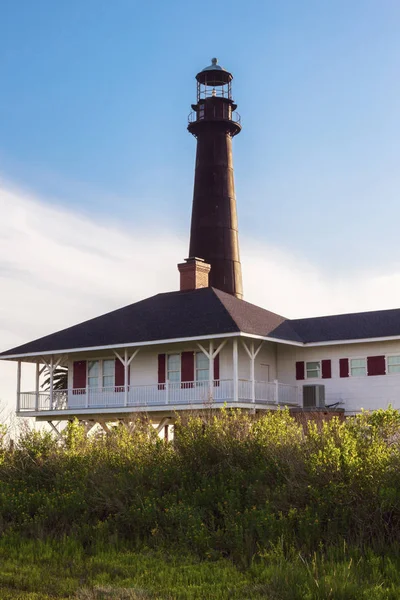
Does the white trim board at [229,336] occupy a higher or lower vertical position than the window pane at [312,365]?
higher

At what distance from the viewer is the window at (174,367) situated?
30.6m

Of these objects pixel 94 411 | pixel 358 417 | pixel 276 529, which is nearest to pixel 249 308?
pixel 94 411

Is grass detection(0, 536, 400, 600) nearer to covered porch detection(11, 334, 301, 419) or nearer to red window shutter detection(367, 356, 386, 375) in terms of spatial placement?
covered porch detection(11, 334, 301, 419)

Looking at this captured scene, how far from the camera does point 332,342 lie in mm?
29312

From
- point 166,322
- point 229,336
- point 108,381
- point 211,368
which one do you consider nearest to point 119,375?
point 108,381

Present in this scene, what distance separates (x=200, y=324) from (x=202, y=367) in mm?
1700

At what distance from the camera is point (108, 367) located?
3244cm

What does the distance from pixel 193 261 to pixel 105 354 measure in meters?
5.58

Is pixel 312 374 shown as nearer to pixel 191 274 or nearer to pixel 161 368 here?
pixel 161 368

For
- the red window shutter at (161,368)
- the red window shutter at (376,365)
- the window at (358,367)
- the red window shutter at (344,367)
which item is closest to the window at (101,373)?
the red window shutter at (161,368)

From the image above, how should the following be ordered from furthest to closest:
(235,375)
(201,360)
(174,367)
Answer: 1. (174,367)
2. (201,360)
3. (235,375)

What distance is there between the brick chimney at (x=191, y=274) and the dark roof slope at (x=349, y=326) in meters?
4.44

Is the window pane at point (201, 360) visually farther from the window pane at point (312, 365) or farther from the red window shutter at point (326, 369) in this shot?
the red window shutter at point (326, 369)

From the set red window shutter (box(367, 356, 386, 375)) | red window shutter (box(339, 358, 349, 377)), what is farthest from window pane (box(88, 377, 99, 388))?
red window shutter (box(367, 356, 386, 375))
